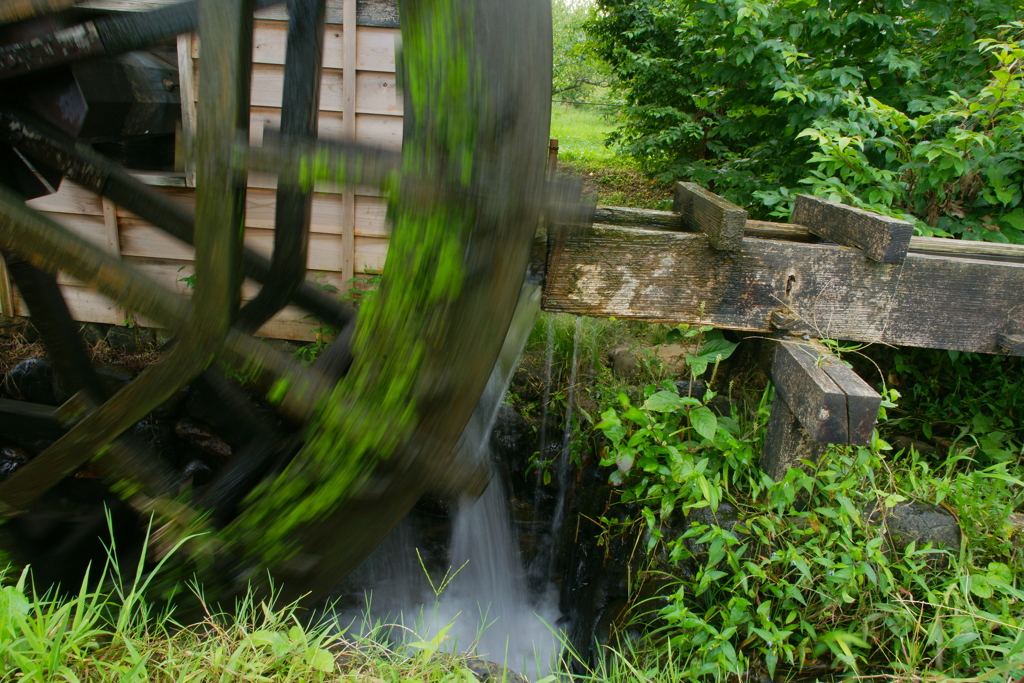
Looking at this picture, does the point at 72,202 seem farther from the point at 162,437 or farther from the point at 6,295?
the point at 162,437

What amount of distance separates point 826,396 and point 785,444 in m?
0.35

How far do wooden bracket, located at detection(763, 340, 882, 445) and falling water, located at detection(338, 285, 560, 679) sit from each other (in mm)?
1267

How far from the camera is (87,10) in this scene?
1.63m

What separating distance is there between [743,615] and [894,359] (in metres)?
1.61

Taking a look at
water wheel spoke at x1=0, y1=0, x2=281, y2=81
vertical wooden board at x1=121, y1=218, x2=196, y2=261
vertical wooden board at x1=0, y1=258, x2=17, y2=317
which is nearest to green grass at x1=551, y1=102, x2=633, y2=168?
vertical wooden board at x1=121, y1=218, x2=196, y2=261

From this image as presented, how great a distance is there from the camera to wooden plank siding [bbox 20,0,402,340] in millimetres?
3670

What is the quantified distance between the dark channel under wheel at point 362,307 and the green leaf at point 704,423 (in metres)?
0.90

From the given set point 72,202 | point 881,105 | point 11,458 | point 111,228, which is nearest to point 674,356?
point 881,105

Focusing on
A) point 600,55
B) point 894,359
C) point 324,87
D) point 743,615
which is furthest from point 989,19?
point 600,55

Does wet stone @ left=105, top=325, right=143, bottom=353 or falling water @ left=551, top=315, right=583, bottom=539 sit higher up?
wet stone @ left=105, top=325, right=143, bottom=353

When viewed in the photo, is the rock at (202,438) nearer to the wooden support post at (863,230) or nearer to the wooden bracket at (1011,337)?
the wooden support post at (863,230)

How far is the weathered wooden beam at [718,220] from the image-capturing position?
5.88ft

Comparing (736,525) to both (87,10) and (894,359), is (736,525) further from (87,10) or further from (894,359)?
(87,10)

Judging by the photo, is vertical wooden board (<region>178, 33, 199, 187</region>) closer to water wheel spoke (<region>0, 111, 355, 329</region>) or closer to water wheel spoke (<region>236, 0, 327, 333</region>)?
water wheel spoke (<region>0, 111, 355, 329</region>)
